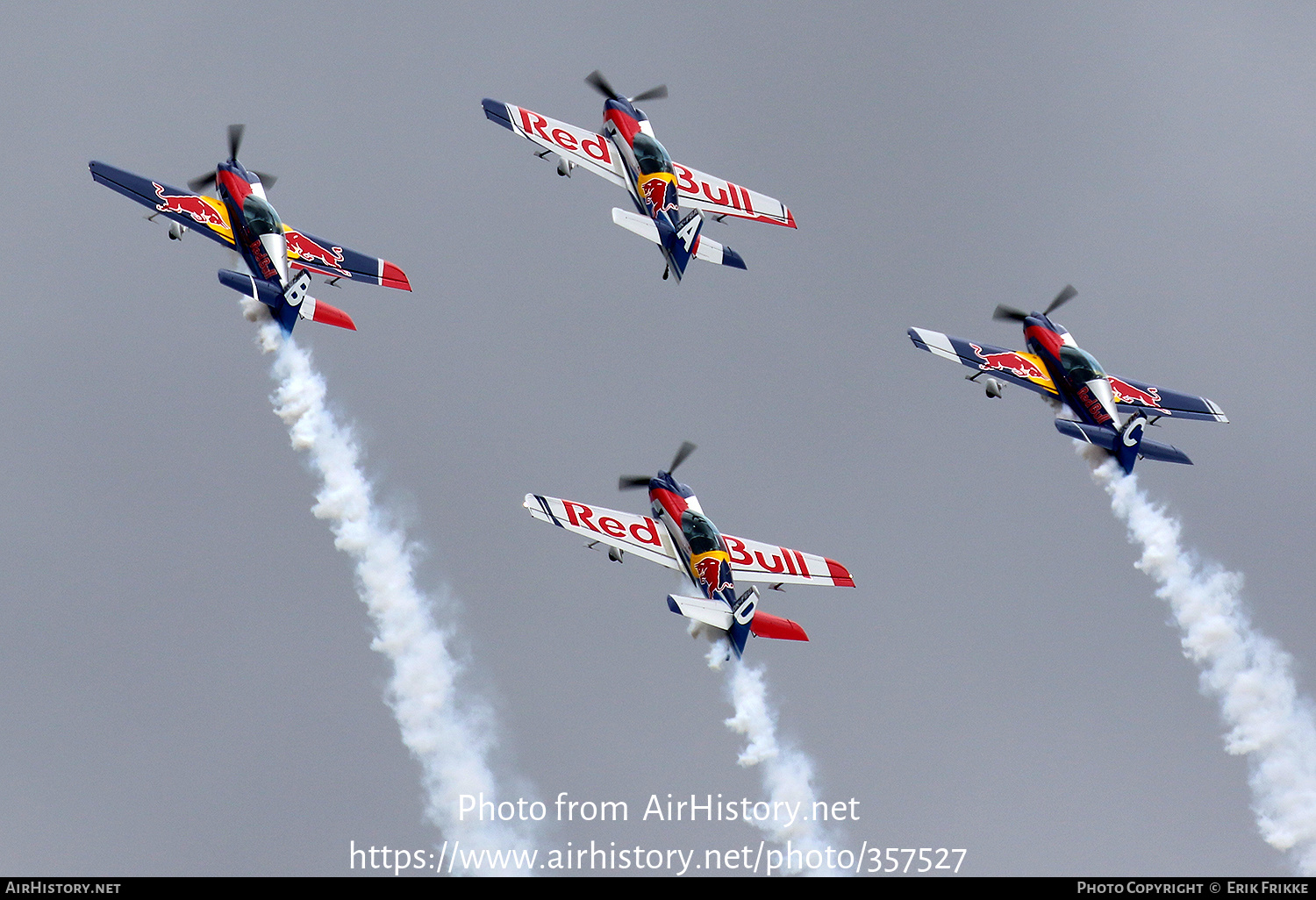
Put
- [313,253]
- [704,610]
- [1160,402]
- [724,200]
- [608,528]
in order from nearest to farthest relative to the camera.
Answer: [704,610] < [608,528] < [313,253] < [1160,402] < [724,200]

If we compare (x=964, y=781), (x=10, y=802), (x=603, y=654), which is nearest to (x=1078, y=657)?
(x=964, y=781)

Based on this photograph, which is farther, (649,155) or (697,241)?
(649,155)

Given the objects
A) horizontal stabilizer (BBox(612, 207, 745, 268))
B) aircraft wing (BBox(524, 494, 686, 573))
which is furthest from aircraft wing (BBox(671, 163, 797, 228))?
aircraft wing (BBox(524, 494, 686, 573))

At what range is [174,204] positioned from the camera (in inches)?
2518

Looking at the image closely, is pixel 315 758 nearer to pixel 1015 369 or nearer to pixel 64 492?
pixel 64 492

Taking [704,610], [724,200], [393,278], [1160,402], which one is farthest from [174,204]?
[1160,402]

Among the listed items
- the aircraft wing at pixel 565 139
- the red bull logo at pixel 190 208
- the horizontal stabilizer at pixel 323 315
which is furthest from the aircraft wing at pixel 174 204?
the aircraft wing at pixel 565 139

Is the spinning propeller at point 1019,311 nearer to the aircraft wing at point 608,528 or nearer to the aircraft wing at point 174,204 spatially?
the aircraft wing at point 608,528

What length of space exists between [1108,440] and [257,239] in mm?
26332

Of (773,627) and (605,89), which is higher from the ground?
(605,89)

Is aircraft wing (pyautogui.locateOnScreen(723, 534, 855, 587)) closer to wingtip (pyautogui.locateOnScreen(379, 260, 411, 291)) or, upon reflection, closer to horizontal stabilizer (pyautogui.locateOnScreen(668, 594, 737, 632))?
horizontal stabilizer (pyautogui.locateOnScreen(668, 594, 737, 632))

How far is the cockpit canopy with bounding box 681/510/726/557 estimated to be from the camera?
59.7 m

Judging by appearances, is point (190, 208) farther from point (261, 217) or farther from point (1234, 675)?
point (1234, 675)

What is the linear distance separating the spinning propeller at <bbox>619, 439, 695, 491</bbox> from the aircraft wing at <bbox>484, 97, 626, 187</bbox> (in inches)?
533
